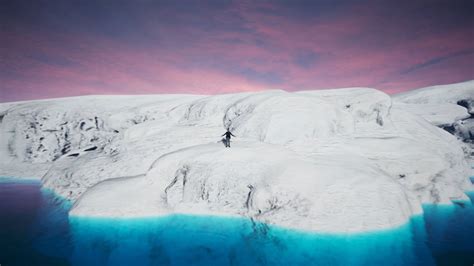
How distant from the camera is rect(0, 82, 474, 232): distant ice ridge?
1748 cm

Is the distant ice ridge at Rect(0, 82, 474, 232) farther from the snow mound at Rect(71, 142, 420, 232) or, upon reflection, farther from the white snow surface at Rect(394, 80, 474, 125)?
the white snow surface at Rect(394, 80, 474, 125)

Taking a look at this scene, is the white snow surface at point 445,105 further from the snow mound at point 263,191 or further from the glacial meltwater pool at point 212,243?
the glacial meltwater pool at point 212,243

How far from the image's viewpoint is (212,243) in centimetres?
1509

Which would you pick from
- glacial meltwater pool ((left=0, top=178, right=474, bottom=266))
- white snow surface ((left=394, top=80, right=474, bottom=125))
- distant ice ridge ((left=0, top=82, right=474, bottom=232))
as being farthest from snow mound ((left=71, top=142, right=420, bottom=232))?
white snow surface ((left=394, top=80, right=474, bottom=125))

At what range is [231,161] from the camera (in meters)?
21.0

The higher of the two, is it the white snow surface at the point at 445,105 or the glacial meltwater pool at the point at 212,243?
the white snow surface at the point at 445,105

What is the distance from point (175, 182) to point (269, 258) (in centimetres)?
1145

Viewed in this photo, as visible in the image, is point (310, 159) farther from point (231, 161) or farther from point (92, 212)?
point (92, 212)

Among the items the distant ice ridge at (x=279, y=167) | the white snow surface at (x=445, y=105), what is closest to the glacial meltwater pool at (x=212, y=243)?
the distant ice ridge at (x=279, y=167)

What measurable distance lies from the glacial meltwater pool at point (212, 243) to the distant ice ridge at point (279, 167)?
1132 mm

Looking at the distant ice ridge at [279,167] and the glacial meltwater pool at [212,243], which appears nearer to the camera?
the glacial meltwater pool at [212,243]

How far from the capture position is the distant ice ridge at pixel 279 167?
1748cm

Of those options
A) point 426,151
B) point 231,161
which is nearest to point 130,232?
point 231,161

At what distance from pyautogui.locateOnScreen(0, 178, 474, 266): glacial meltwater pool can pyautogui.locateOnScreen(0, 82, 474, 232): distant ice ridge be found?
1.13 meters
